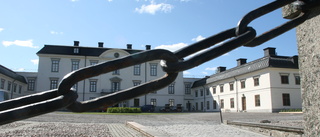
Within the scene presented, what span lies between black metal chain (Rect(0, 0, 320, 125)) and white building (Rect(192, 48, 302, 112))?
26.6 meters

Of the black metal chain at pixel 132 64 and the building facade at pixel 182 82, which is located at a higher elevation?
the building facade at pixel 182 82

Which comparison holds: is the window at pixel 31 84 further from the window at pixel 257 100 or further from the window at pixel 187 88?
the window at pixel 257 100

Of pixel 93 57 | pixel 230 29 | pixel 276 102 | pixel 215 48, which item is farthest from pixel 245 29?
pixel 93 57

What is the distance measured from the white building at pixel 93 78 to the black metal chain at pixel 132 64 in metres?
40.4

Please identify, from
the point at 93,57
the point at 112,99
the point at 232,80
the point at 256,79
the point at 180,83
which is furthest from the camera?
the point at 180,83

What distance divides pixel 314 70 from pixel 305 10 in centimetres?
30

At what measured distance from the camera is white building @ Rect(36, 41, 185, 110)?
4209cm

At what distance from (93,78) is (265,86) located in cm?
2603

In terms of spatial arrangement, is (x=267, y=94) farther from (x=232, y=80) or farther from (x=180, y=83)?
(x=180, y=83)

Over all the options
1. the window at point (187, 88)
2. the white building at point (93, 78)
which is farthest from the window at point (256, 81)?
the window at point (187, 88)

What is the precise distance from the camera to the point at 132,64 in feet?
2.87

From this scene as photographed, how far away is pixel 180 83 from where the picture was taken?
46312 millimetres

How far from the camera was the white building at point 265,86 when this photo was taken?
92.3 ft

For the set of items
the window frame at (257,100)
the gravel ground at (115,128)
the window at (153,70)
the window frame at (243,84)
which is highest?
the window at (153,70)
